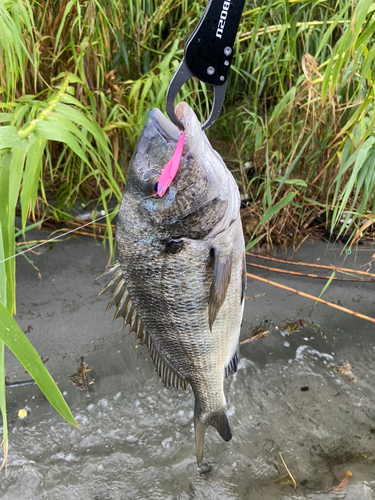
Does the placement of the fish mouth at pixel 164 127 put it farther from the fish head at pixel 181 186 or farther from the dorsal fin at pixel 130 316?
the dorsal fin at pixel 130 316

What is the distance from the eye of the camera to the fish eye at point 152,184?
2.89ft

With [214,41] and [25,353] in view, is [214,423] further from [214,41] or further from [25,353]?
[214,41]

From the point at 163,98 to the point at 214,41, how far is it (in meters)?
1.31

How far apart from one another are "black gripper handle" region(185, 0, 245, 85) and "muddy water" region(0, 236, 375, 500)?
5.33ft

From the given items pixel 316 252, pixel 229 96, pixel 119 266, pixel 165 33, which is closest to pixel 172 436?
pixel 119 266

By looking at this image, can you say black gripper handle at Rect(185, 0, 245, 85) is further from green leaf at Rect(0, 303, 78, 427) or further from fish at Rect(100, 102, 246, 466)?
green leaf at Rect(0, 303, 78, 427)

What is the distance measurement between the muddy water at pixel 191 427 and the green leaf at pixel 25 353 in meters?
1.22

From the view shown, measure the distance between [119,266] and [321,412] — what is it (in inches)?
55.3

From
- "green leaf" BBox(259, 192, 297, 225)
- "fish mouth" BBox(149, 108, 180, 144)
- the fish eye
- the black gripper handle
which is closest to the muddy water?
"green leaf" BBox(259, 192, 297, 225)

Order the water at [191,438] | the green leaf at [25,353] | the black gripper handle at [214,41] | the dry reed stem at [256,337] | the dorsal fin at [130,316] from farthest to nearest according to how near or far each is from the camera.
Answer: the dry reed stem at [256,337], the water at [191,438], the dorsal fin at [130,316], the black gripper handle at [214,41], the green leaf at [25,353]

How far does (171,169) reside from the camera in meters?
0.82

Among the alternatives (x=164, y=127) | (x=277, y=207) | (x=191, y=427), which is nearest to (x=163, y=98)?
(x=277, y=207)

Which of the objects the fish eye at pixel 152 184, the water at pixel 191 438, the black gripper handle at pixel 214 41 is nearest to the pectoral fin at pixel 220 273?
the fish eye at pixel 152 184

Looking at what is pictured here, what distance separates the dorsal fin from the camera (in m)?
1.11
